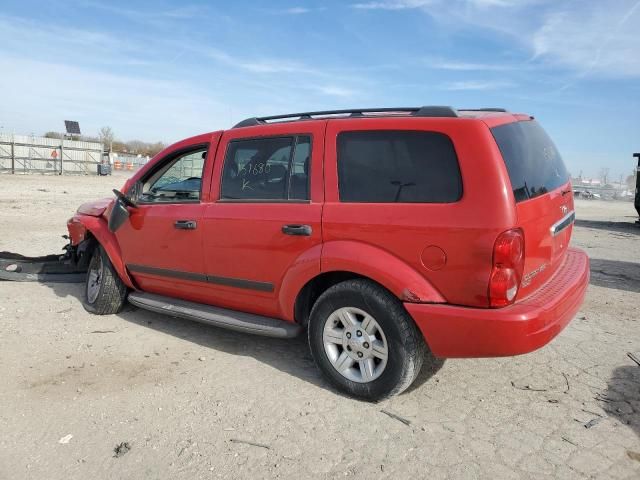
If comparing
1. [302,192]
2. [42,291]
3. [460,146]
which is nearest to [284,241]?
[302,192]

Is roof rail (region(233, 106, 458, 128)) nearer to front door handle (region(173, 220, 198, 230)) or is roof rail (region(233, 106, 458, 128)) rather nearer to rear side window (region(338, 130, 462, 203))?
rear side window (region(338, 130, 462, 203))

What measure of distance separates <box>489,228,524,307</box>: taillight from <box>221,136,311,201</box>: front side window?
4.52 ft

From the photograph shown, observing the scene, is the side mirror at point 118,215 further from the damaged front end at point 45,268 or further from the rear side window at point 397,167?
the rear side window at point 397,167

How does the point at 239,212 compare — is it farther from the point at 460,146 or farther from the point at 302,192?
the point at 460,146

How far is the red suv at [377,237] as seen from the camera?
2898 mm

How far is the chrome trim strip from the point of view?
3.36 m

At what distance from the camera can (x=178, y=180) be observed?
4582 millimetres

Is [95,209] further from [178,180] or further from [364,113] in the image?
[364,113]

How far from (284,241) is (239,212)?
0.50 m

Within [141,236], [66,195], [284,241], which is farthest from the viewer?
[66,195]

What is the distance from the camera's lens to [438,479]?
257 cm

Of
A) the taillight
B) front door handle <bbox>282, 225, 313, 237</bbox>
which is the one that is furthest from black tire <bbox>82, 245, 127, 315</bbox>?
the taillight

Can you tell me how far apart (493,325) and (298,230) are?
142 cm

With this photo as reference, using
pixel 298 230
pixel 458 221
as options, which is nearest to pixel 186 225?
pixel 298 230
